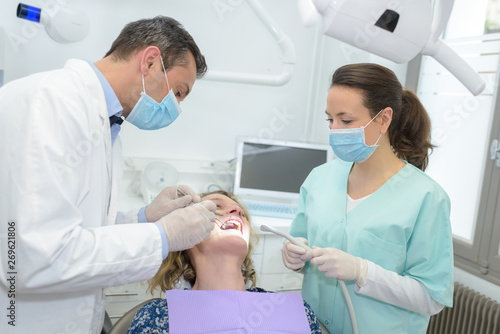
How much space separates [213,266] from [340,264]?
1.68 ft

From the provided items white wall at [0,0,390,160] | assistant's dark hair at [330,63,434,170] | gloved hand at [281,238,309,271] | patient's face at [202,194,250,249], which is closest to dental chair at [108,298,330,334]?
gloved hand at [281,238,309,271]

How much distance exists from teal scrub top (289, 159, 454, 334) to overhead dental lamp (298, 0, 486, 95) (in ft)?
1.35

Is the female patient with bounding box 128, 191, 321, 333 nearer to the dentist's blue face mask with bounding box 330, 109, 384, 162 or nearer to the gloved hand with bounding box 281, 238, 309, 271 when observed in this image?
the gloved hand with bounding box 281, 238, 309, 271

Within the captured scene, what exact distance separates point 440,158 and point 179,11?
193 centimetres

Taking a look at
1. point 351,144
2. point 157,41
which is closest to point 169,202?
point 157,41

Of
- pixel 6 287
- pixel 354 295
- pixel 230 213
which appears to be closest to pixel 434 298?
pixel 354 295

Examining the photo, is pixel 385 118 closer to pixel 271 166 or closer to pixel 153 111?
pixel 153 111

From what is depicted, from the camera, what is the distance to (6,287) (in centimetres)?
99

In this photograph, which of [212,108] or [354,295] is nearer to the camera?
[354,295]

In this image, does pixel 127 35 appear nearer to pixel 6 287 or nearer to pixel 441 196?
pixel 6 287

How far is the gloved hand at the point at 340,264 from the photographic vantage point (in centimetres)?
121

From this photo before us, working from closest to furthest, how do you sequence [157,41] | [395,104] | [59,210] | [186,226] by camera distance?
[59,210], [186,226], [157,41], [395,104]

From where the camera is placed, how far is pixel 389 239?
4.26 ft

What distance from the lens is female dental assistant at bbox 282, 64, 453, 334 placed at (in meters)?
1.26
